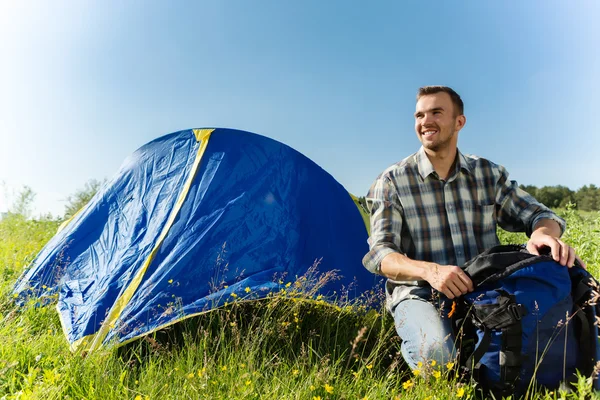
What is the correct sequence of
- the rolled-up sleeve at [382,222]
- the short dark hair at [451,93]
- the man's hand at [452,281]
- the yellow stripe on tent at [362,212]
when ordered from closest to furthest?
the man's hand at [452,281] < the rolled-up sleeve at [382,222] < the short dark hair at [451,93] < the yellow stripe on tent at [362,212]

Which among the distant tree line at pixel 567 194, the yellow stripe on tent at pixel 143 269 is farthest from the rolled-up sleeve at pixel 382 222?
the distant tree line at pixel 567 194

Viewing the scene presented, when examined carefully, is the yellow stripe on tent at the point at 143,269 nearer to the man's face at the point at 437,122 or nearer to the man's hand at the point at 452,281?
the man's face at the point at 437,122

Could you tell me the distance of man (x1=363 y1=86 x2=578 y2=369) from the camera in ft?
8.68

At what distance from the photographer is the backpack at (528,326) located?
2049mm

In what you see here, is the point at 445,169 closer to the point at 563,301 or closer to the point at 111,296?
the point at 563,301

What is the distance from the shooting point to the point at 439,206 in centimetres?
280

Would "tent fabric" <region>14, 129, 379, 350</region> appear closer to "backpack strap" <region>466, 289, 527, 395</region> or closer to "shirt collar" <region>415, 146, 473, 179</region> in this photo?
"shirt collar" <region>415, 146, 473, 179</region>

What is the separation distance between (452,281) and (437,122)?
1.07 metres

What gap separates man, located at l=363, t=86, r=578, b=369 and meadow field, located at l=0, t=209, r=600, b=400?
38cm

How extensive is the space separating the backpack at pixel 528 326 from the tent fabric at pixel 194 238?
3.81 feet

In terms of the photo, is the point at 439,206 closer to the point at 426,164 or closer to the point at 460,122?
the point at 426,164

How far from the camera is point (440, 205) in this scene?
2805 mm

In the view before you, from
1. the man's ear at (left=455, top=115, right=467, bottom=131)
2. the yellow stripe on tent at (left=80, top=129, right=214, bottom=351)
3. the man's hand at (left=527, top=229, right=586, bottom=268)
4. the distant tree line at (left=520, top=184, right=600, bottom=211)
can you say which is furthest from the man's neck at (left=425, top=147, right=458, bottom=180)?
the distant tree line at (left=520, top=184, right=600, bottom=211)

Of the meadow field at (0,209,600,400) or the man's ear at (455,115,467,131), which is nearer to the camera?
the meadow field at (0,209,600,400)
